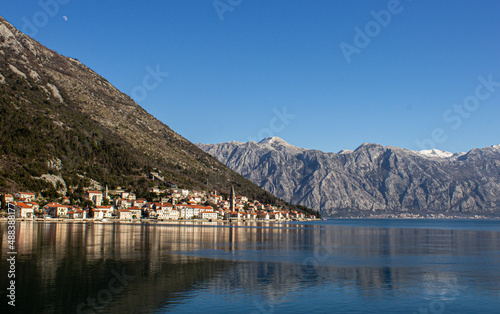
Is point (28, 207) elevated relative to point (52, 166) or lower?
lower

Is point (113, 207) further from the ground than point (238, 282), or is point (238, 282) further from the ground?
point (113, 207)

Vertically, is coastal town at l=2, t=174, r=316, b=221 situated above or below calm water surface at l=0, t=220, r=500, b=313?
above

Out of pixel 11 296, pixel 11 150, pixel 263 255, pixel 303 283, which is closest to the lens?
pixel 11 296

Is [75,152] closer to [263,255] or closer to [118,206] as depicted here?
[118,206]

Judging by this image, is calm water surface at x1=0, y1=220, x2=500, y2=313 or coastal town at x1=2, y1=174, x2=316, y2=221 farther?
coastal town at x1=2, y1=174, x2=316, y2=221

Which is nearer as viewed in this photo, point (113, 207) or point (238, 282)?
point (238, 282)

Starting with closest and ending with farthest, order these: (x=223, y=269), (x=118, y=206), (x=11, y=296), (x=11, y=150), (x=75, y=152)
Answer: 1. (x=11, y=296)
2. (x=223, y=269)
3. (x=11, y=150)
4. (x=118, y=206)
5. (x=75, y=152)

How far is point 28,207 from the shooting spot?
124 meters

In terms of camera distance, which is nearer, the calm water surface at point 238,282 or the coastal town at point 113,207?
the calm water surface at point 238,282

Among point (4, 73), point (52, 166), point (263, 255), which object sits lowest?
point (263, 255)

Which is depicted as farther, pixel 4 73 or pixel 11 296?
pixel 4 73

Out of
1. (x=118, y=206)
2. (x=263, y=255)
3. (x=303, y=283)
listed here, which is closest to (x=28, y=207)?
(x=118, y=206)

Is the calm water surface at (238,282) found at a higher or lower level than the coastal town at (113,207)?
lower

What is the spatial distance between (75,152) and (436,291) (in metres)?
170
